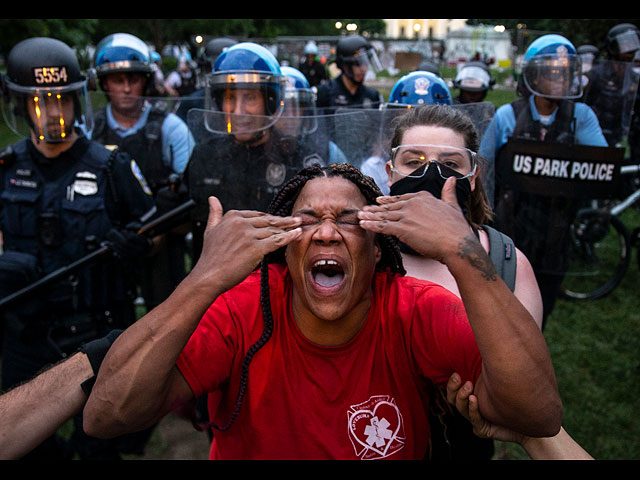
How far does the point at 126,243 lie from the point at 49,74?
1135mm

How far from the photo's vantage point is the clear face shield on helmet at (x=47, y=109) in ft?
11.2

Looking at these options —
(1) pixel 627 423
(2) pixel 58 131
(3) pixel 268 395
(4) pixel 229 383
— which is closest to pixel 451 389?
(3) pixel 268 395

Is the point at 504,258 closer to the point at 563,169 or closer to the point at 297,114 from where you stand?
the point at 563,169

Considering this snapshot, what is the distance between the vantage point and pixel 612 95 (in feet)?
14.9

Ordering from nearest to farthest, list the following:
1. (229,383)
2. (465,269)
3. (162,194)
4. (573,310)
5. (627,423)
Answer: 1. (465,269)
2. (229,383)
3. (162,194)
4. (627,423)
5. (573,310)

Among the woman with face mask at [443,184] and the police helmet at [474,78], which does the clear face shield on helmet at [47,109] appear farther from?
the police helmet at [474,78]

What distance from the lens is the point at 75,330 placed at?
349cm

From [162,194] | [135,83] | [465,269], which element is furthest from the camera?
[135,83]

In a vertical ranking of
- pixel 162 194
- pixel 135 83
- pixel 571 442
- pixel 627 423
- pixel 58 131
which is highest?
pixel 135 83

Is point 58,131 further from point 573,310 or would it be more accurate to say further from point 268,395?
point 573,310

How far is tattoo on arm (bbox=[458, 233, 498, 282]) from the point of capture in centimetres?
169

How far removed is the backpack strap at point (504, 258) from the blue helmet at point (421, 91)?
1.52 meters

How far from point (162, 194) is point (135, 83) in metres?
1.93

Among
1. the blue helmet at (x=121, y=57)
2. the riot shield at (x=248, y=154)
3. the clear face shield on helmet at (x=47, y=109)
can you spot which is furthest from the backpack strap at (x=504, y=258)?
the blue helmet at (x=121, y=57)
